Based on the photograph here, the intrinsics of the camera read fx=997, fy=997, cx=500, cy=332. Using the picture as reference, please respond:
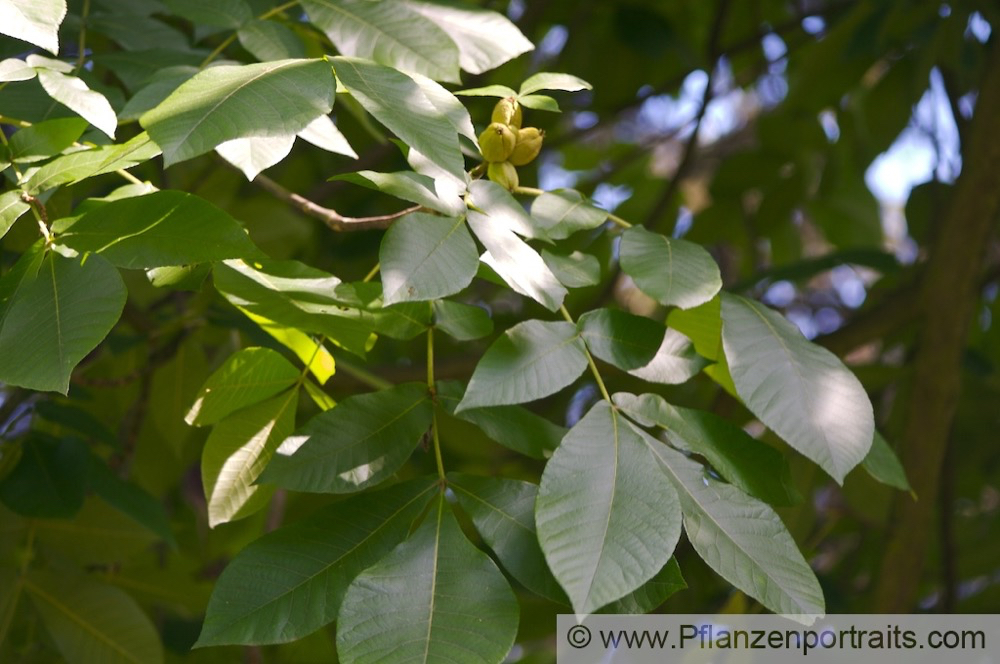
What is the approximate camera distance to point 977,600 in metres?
1.46

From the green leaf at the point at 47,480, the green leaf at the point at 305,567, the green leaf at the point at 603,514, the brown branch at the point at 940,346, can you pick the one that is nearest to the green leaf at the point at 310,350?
the green leaf at the point at 305,567

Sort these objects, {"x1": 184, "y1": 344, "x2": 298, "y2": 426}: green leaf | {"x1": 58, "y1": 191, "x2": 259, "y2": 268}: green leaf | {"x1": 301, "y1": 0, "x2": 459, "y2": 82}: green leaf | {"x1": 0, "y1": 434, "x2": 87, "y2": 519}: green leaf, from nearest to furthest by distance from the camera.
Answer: {"x1": 58, "y1": 191, "x2": 259, "y2": 268}: green leaf < {"x1": 184, "y1": 344, "x2": 298, "y2": 426}: green leaf < {"x1": 301, "y1": 0, "x2": 459, "y2": 82}: green leaf < {"x1": 0, "y1": 434, "x2": 87, "y2": 519}: green leaf

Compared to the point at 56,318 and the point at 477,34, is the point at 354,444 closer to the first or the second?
the point at 56,318

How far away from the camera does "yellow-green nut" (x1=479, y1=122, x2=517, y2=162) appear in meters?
0.76

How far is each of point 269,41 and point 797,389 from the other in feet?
1.75

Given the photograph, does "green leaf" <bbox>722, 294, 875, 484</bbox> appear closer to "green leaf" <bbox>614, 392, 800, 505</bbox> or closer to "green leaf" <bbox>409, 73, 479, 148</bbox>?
"green leaf" <bbox>614, 392, 800, 505</bbox>

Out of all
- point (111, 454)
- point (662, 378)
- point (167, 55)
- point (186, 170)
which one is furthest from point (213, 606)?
point (186, 170)

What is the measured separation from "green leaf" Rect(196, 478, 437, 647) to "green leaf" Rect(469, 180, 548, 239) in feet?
0.62

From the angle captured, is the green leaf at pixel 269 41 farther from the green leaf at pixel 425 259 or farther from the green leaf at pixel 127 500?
the green leaf at pixel 127 500

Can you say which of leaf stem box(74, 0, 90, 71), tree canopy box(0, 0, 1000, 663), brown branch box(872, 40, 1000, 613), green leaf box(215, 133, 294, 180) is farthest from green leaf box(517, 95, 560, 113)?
brown branch box(872, 40, 1000, 613)

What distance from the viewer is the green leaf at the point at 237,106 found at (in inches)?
22.9

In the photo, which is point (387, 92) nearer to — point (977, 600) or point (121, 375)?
point (121, 375)

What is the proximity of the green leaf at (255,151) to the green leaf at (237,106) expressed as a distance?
1cm

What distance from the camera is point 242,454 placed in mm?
753
